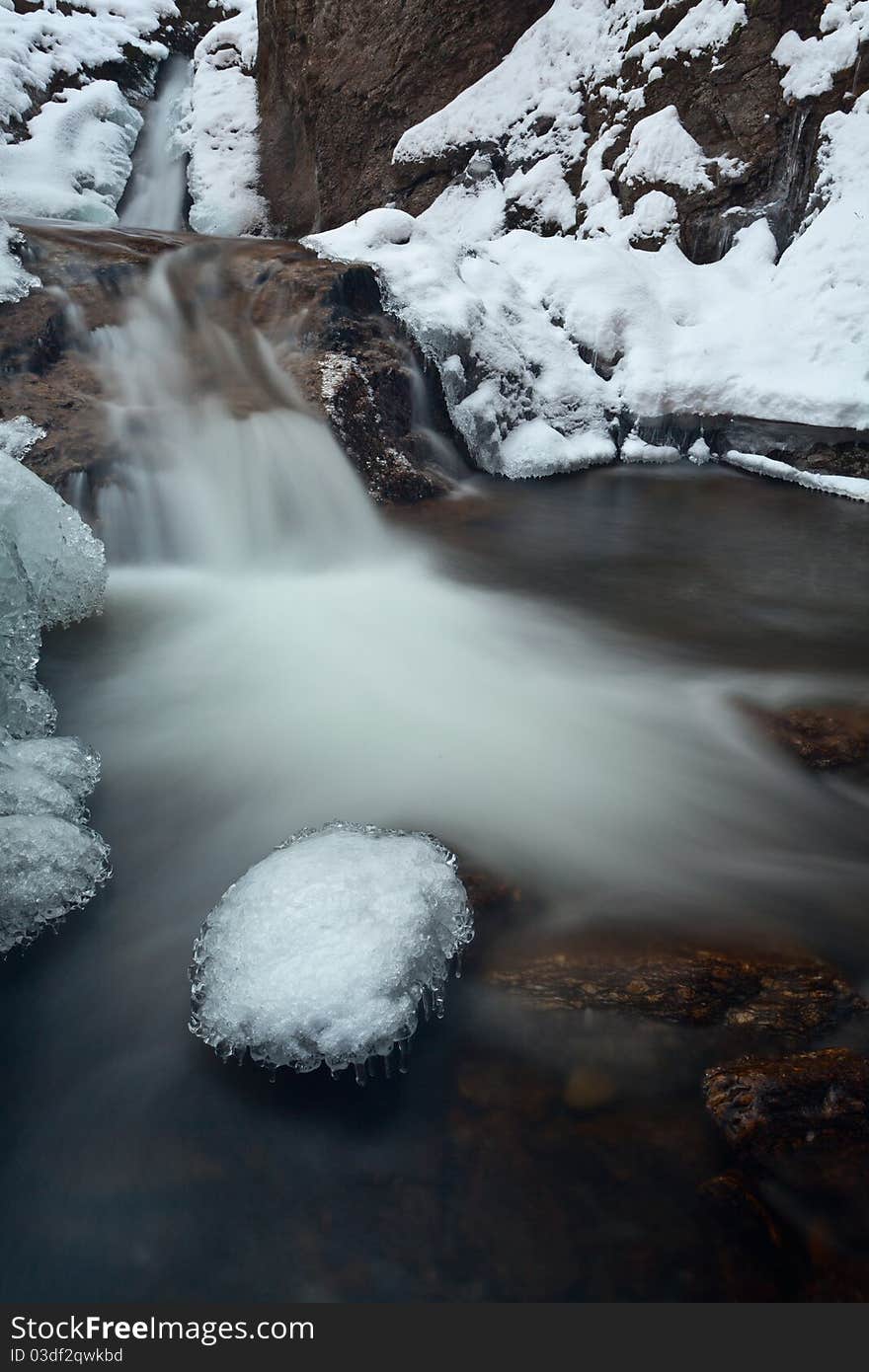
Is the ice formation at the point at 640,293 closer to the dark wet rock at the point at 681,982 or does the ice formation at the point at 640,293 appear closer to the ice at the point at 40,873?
the ice at the point at 40,873

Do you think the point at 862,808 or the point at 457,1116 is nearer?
the point at 457,1116

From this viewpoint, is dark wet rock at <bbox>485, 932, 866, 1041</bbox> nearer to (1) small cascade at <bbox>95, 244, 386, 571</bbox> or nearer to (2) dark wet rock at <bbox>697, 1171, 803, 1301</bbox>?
(2) dark wet rock at <bbox>697, 1171, 803, 1301</bbox>

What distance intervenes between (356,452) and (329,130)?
857cm

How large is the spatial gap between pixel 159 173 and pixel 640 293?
10221 mm

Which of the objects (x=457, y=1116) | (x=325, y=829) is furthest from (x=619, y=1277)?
(x=325, y=829)

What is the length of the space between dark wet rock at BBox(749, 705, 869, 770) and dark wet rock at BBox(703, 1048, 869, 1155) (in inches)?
55.4

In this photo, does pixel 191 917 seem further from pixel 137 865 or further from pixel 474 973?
pixel 474 973

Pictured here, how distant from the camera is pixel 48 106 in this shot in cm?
1229

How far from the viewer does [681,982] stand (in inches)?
77.1

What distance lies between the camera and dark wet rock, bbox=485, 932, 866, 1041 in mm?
1882

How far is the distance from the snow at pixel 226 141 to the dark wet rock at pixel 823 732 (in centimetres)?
1324

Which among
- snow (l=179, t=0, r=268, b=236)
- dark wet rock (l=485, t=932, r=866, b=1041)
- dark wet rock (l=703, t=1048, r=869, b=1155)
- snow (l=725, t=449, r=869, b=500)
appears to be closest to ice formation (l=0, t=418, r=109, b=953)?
dark wet rock (l=485, t=932, r=866, b=1041)

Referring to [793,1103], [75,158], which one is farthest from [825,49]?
[75,158]

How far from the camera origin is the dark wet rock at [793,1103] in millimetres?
1613
